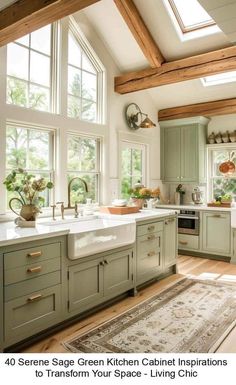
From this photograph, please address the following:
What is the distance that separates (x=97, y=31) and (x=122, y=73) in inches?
28.0

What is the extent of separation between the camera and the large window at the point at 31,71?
3.41 m

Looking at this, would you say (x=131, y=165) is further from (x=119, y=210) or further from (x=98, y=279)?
(x=98, y=279)

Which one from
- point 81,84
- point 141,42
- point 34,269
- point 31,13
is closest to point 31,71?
point 81,84

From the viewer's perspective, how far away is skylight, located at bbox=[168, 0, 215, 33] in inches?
158

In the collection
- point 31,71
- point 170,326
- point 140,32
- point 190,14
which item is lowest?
point 170,326

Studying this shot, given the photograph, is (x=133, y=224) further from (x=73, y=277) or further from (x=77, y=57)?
(x=77, y=57)

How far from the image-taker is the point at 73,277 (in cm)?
275

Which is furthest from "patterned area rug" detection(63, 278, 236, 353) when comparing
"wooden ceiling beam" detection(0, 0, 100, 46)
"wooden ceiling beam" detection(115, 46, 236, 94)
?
"wooden ceiling beam" detection(115, 46, 236, 94)

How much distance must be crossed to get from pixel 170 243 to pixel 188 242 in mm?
1239

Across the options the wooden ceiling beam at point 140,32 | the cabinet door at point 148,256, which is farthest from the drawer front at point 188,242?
the wooden ceiling beam at point 140,32

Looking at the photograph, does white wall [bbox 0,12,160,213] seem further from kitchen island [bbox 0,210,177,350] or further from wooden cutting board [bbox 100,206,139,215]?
kitchen island [bbox 0,210,177,350]

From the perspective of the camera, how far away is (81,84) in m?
4.26

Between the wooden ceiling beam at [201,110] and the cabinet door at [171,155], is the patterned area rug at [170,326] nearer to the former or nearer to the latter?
the cabinet door at [171,155]

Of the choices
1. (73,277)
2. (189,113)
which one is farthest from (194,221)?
(73,277)
